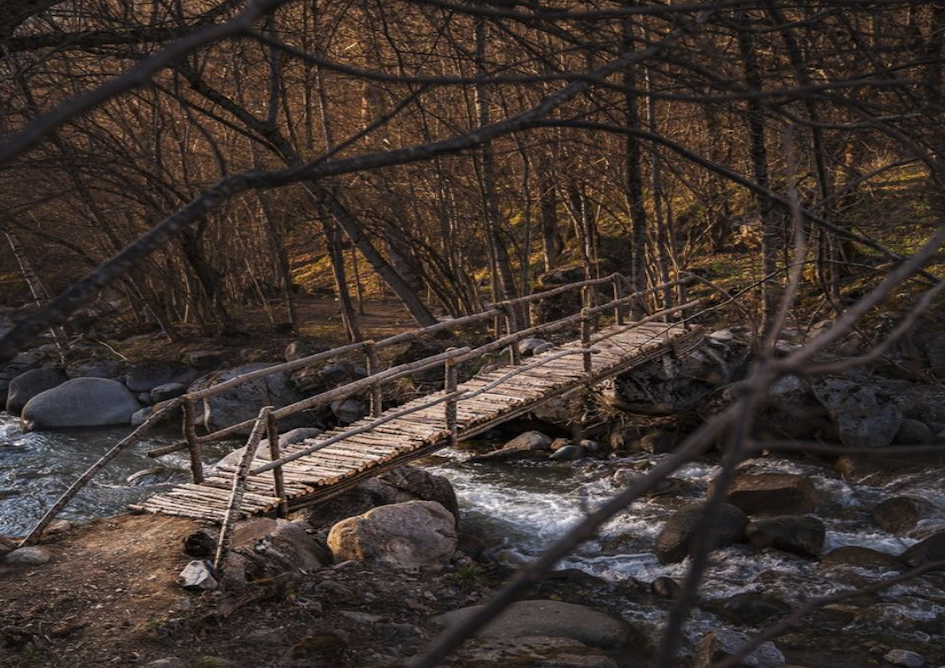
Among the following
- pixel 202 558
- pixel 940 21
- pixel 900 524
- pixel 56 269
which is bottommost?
pixel 900 524

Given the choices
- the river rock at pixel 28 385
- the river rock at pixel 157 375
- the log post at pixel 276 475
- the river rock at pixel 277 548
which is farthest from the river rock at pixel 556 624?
the river rock at pixel 28 385

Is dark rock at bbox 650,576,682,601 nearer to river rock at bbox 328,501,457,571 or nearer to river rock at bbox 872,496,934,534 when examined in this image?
river rock at bbox 328,501,457,571

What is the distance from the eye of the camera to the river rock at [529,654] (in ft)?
20.6

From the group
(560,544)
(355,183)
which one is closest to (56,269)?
(355,183)

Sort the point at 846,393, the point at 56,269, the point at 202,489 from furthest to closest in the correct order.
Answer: the point at 56,269 → the point at 846,393 → the point at 202,489

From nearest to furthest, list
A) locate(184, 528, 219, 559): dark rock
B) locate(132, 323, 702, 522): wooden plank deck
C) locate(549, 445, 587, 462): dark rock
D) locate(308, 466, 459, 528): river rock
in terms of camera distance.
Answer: locate(184, 528, 219, 559): dark rock < locate(132, 323, 702, 522): wooden plank deck < locate(308, 466, 459, 528): river rock < locate(549, 445, 587, 462): dark rock

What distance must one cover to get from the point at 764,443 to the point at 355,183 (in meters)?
14.3

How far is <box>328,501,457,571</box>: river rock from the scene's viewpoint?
8.23 meters

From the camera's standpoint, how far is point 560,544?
0.97 meters

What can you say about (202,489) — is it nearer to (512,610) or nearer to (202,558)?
(202,558)

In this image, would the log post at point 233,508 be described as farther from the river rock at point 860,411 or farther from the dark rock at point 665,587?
the river rock at point 860,411

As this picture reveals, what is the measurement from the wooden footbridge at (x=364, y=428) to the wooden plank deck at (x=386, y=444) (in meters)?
0.01

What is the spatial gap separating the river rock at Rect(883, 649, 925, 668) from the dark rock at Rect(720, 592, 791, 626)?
0.94 metres

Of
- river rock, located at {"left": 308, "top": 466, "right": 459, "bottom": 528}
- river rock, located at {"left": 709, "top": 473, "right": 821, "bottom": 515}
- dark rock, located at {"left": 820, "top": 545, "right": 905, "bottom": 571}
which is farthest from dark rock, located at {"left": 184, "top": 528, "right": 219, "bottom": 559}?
dark rock, located at {"left": 820, "top": 545, "right": 905, "bottom": 571}
